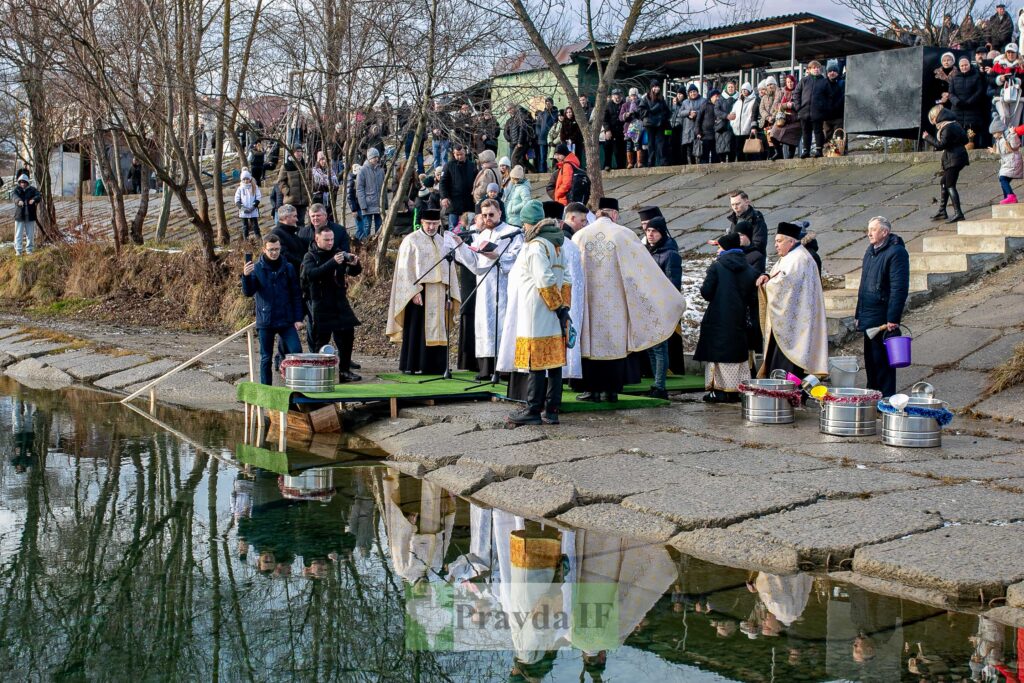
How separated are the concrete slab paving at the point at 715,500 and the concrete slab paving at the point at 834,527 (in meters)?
0.11

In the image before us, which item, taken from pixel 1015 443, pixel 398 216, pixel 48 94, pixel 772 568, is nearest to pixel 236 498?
pixel 772 568

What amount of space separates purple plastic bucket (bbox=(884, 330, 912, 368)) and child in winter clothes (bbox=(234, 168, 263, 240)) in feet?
41.9

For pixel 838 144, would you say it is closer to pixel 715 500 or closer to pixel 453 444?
pixel 453 444

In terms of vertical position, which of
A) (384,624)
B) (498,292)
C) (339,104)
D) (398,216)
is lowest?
(384,624)

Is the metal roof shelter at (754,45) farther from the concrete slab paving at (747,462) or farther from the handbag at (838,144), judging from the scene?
the concrete slab paving at (747,462)

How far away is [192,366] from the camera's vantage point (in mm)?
13406

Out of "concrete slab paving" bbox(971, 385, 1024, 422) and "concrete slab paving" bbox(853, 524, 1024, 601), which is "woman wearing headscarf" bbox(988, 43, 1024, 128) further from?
"concrete slab paving" bbox(853, 524, 1024, 601)

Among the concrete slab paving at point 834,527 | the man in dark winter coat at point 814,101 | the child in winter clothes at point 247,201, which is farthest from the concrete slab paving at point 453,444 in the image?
the child in winter clothes at point 247,201

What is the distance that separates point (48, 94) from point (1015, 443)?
63.4 ft

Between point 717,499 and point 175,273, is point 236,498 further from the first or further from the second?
point 175,273

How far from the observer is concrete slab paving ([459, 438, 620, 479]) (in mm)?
7969

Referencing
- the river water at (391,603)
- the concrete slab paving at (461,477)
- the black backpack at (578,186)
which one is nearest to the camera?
the river water at (391,603)

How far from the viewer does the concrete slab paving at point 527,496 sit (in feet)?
23.5

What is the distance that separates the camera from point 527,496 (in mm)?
7379
